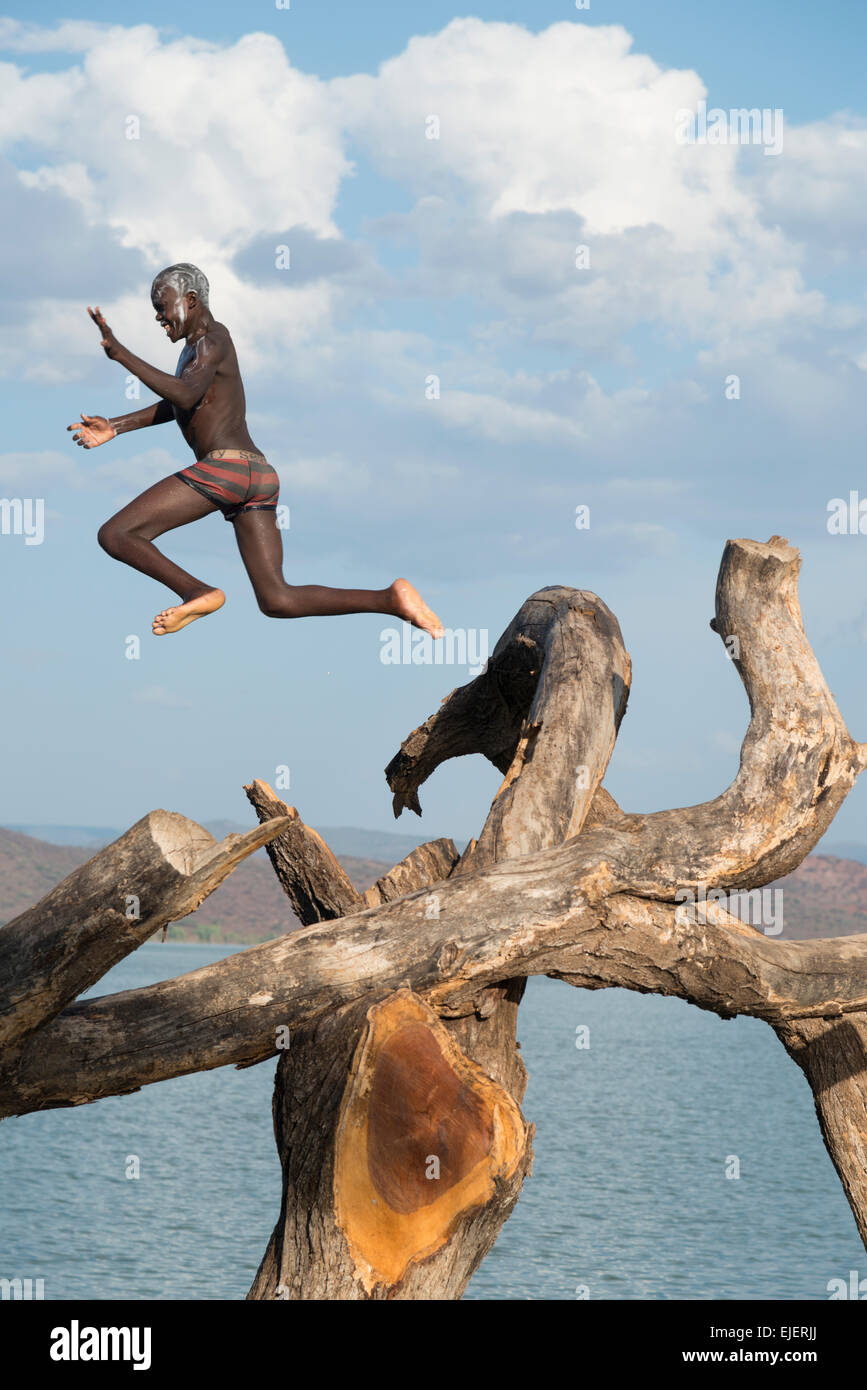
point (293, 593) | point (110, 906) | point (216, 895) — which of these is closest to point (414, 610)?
point (293, 593)

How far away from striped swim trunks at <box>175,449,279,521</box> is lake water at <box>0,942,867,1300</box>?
6085 mm

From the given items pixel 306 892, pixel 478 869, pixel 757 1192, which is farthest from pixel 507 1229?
pixel 478 869

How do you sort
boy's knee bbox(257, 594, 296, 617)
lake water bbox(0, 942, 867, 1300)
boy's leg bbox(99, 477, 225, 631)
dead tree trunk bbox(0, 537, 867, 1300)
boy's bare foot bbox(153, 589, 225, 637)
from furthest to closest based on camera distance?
lake water bbox(0, 942, 867, 1300) → boy's knee bbox(257, 594, 296, 617) → boy's leg bbox(99, 477, 225, 631) → boy's bare foot bbox(153, 589, 225, 637) → dead tree trunk bbox(0, 537, 867, 1300)

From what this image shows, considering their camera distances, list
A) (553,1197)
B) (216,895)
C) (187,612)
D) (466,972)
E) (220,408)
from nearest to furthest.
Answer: (466,972) → (187,612) → (220,408) → (553,1197) → (216,895)

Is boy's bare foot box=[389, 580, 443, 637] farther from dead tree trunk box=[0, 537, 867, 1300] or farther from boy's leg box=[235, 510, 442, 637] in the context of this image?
dead tree trunk box=[0, 537, 867, 1300]

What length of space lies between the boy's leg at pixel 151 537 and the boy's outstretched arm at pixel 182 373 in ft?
1.57

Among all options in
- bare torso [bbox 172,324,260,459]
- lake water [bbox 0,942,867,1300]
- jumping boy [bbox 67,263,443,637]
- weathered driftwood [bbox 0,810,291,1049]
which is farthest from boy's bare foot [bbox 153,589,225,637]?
lake water [bbox 0,942,867,1300]

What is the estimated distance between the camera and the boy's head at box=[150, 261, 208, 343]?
6.65 metres

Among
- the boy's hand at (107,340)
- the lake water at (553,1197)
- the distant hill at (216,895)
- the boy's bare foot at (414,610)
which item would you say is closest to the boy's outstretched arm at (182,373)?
the boy's hand at (107,340)

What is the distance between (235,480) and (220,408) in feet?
1.43

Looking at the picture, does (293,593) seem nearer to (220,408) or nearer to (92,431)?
(220,408)

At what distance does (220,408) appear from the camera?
671 cm
